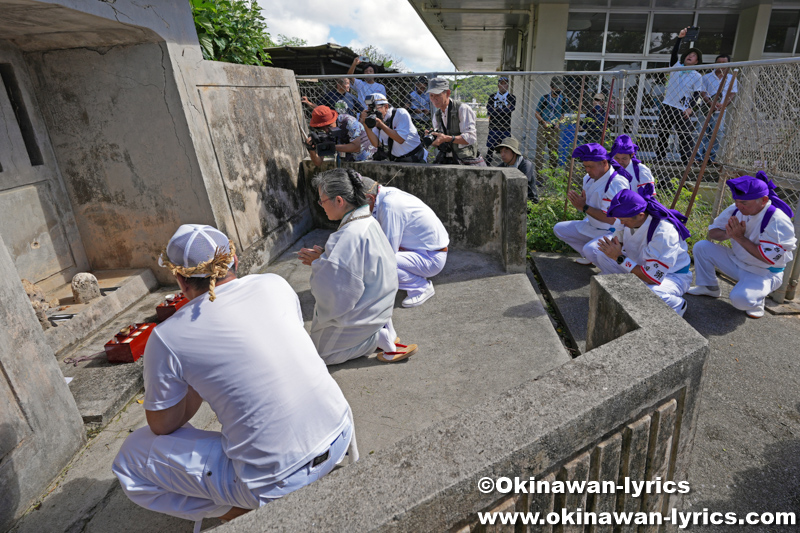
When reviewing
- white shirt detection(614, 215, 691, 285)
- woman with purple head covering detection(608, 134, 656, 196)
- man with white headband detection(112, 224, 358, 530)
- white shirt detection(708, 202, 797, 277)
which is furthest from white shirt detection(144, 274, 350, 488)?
woman with purple head covering detection(608, 134, 656, 196)

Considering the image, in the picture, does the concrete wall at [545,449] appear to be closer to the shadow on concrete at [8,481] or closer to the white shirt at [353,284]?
the shadow on concrete at [8,481]

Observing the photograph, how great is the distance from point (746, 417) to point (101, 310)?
16.5ft

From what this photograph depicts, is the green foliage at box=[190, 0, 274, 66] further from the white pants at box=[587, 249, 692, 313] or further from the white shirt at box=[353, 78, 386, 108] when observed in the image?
the white pants at box=[587, 249, 692, 313]

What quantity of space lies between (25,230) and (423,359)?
3.75 meters

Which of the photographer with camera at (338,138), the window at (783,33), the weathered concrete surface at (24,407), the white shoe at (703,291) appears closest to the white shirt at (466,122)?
the photographer with camera at (338,138)

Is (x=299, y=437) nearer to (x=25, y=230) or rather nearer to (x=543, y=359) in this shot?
(x=543, y=359)

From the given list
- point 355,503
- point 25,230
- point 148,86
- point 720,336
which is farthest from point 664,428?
point 25,230

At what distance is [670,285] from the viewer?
4371 mm

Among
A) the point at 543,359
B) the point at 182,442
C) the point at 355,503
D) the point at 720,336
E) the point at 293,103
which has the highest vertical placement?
the point at 293,103

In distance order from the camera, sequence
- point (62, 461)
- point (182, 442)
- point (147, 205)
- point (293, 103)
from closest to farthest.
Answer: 1. point (182, 442)
2. point (62, 461)
3. point (147, 205)
4. point (293, 103)

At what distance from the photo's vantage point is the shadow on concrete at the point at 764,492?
240cm

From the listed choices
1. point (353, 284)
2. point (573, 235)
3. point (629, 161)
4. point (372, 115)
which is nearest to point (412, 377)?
point (353, 284)

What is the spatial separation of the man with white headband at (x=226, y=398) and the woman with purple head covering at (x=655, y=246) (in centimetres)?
326

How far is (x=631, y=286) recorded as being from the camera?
95.0 inches
